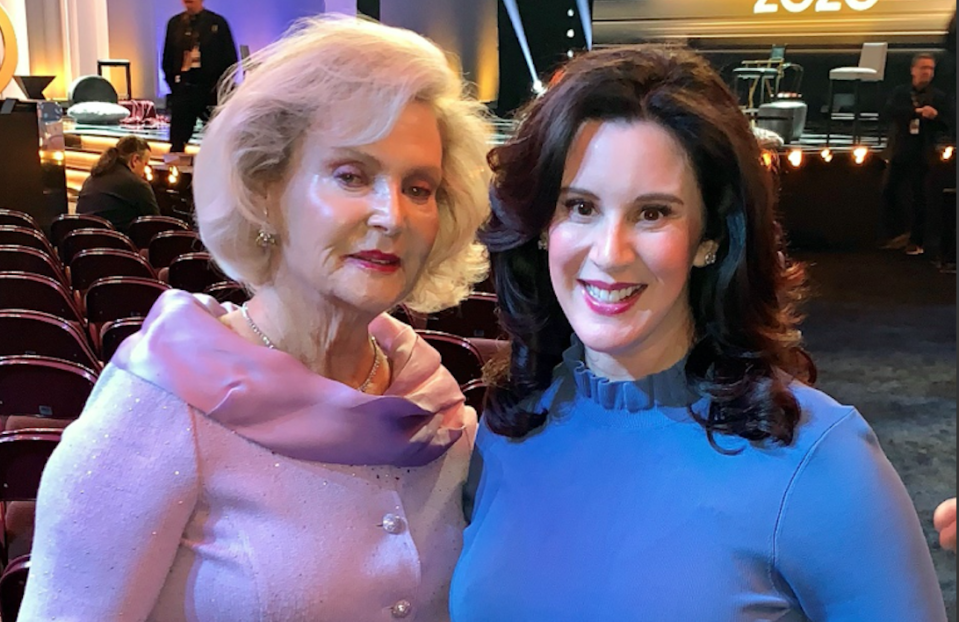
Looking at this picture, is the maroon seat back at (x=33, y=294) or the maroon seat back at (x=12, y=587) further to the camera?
the maroon seat back at (x=33, y=294)

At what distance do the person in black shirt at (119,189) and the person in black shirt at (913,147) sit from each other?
6.60 m

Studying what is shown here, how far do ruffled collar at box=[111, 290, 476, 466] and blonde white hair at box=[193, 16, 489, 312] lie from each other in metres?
0.12

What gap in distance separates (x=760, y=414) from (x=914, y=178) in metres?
8.06

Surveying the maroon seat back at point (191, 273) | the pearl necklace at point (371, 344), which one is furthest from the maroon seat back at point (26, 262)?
the pearl necklace at point (371, 344)

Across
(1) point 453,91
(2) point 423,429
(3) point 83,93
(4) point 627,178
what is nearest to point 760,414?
(4) point 627,178

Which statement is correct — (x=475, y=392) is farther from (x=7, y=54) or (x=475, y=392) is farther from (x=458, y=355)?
(x=7, y=54)

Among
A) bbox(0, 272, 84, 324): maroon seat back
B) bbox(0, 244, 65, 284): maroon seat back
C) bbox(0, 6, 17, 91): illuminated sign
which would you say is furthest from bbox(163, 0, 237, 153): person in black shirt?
bbox(0, 272, 84, 324): maroon seat back

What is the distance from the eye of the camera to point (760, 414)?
1093 millimetres

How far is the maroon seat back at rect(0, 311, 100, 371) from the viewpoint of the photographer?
9.84ft

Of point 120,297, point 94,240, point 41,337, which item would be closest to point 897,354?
point 120,297

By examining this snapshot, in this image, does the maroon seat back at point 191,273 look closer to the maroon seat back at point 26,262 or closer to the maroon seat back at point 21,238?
the maroon seat back at point 26,262

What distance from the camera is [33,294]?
378 centimetres

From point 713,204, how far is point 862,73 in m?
9.80

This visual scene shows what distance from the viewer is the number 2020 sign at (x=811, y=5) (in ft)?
32.1
